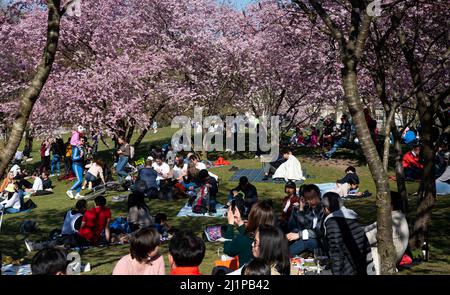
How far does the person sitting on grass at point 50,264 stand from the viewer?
505 cm

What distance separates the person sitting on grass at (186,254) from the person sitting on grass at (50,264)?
991 mm

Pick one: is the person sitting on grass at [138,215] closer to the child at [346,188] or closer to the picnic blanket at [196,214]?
the picnic blanket at [196,214]

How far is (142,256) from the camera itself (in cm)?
596

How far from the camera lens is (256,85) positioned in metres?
31.5

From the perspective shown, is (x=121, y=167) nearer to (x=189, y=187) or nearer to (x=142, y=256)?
(x=189, y=187)

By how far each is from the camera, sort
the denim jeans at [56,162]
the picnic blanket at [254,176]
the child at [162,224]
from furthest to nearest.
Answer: the denim jeans at [56,162], the picnic blanket at [254,176], the child at [162,224]

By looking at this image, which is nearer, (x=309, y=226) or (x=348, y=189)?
(x=309, y=226)

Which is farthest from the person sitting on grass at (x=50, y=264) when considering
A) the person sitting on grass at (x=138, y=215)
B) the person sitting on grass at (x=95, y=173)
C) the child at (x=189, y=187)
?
the person sitting on grass at (x=95, y=173)

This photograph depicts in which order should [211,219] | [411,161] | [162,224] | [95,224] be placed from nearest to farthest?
[95,224], [162,224], [211,219], [411,161]

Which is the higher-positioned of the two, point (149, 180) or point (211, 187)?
point (149, 180)

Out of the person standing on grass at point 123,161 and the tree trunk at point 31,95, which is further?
the person standing on grass at point 123,161

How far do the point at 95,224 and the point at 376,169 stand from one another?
677 cm

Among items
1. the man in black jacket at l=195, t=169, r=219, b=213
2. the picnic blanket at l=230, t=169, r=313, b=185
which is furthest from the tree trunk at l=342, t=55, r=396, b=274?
the picnic blanket at l=230, t=169, r=313, b=185

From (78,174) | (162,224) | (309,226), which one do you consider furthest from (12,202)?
(309,226)
